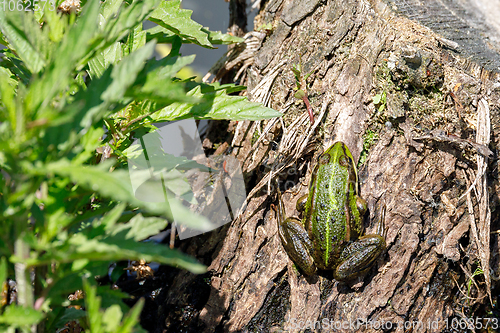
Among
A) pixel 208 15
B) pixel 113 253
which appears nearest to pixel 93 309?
pixel 113 253

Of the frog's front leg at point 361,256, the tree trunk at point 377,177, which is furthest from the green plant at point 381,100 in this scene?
the frog's front leg at point 361,256

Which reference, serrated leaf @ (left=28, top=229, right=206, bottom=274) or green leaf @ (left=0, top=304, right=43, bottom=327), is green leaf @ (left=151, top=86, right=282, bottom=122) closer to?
serrated leaf @ (left=28, top=229, right=206, bottom=274)

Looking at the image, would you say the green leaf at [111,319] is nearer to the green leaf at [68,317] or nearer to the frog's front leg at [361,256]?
the green leaf at [68,317]

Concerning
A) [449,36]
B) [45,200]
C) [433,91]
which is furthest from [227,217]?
[449,36]

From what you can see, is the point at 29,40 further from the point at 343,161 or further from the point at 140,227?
the point at 343,161

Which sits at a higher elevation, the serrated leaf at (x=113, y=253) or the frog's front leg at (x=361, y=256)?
the serrated leaf at (x=113, y=253)

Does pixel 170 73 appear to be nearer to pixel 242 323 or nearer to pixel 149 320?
pixel 242 323

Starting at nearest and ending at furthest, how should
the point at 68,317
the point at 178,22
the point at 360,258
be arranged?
the point at 68,317 < the point at 178,22 < the point at 360,258
